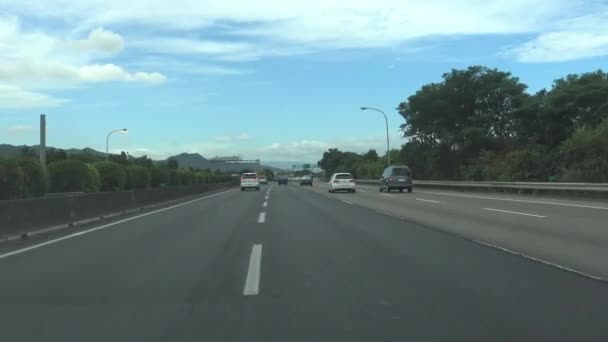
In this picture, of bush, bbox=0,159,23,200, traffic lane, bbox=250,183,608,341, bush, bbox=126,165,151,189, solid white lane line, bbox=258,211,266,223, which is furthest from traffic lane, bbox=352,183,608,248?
bush, bbox=126,165,151,189

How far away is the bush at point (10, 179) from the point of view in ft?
83.0

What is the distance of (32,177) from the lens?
93.5 feet

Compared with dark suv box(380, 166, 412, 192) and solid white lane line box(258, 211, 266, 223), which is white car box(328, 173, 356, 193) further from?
solid white lane line box(258, 211, 266, 223)

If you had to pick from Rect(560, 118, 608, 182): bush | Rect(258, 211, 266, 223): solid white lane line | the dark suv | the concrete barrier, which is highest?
Rect(560, 118, 608, 182): bush

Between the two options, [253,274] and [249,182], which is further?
[249,182]

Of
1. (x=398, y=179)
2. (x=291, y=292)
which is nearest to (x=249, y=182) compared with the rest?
(x=398, y=179)

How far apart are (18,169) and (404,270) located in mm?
21672

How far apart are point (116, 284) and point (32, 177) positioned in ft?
74.0

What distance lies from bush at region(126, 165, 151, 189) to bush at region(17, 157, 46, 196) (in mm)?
15724

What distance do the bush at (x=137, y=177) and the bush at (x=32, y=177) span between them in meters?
15.7

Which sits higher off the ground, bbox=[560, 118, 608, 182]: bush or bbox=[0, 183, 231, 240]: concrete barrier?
bbox=[560, 118, 608, 182]: bush

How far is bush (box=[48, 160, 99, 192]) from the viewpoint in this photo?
112 ft

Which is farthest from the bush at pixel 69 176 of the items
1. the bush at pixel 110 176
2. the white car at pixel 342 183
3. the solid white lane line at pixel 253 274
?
the solid white lane line at pixel 253 274

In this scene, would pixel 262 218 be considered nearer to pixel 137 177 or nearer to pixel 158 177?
pixel 137 177
